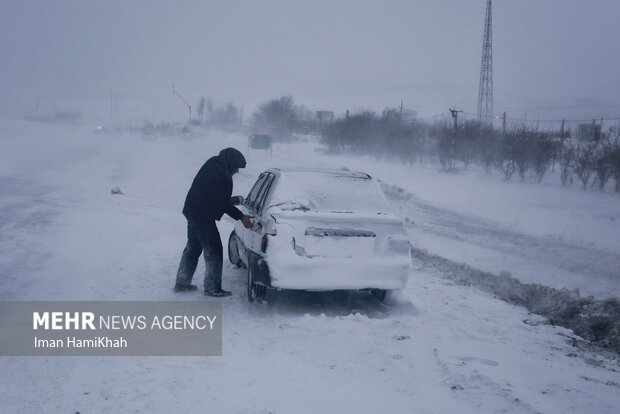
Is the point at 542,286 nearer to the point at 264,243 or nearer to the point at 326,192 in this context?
the point at 326,192

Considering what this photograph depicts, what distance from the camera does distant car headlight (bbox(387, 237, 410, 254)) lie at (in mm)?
6734

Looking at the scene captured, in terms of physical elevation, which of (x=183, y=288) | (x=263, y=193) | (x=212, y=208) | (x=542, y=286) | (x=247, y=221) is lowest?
(x=542, y=286)

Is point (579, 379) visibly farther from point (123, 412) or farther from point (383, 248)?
point (123, 412)

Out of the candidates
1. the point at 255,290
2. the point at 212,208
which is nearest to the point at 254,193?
the point at 212,208

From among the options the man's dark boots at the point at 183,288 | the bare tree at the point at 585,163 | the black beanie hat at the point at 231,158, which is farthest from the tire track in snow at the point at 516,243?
the bare tree at the point at 585,163

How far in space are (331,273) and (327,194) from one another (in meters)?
1.18

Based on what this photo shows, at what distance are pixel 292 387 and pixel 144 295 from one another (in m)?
3.46

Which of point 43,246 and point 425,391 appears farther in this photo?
point 43,246

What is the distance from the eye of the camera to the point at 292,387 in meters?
4.58

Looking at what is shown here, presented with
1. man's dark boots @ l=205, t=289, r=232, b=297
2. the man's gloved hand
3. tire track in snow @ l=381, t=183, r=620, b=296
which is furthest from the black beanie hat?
tire track in snow @ l=381, t=183, r=620, b=296

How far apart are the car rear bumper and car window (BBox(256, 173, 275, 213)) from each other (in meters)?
1.20

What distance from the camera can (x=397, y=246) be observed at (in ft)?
22.2

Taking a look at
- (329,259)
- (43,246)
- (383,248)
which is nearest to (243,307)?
(329,259)

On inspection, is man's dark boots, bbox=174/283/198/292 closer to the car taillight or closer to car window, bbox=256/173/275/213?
car window, bbox=256/173/275/213
